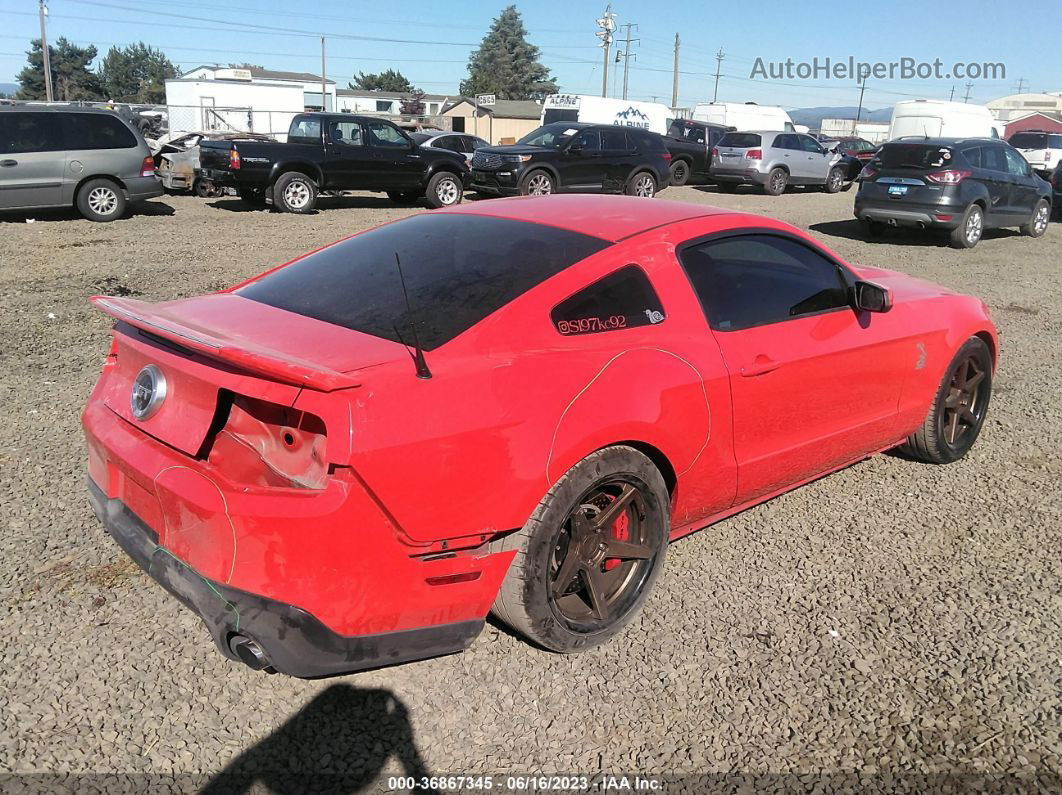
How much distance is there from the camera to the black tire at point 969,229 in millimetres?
13453

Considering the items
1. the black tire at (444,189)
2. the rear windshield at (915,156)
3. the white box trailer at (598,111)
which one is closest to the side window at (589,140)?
the black tire at (444,189)

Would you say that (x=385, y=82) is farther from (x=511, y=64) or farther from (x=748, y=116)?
(x=748, y=116)

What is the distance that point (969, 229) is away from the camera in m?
13.7

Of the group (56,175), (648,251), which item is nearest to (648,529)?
(648,251)

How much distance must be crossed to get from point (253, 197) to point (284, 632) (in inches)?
582

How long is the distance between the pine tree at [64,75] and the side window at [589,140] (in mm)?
81199

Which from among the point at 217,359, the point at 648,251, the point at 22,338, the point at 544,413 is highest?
the point at 648,251

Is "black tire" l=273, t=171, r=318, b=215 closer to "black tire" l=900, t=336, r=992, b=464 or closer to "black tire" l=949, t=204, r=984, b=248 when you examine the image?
"black tire" l=949, t=204, r=984, b=248

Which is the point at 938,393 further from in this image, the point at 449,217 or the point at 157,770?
the point at 157,770

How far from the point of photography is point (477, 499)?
2496 mm

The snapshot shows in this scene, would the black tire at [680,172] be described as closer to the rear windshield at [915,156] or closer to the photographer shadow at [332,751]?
the rear windshield at [915,156]

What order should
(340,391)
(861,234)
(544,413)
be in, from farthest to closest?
(861,234)
(544,413)
(340,391)

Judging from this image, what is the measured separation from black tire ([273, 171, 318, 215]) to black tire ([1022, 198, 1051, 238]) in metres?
13.0

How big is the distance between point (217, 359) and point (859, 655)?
243 cm
